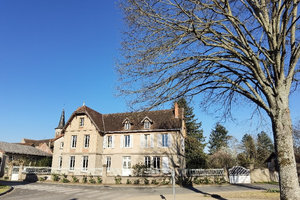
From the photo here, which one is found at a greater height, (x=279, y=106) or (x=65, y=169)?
(x=279, y=106)

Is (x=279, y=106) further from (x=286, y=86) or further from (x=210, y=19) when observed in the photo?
(x=210, y=19)

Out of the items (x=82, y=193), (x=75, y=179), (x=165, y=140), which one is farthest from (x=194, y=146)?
(x=82, y=193)

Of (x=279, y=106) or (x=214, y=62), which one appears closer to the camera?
(x=279, y=106)

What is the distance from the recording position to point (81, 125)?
101 ft

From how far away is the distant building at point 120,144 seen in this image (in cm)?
2725

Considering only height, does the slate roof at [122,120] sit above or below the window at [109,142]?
above

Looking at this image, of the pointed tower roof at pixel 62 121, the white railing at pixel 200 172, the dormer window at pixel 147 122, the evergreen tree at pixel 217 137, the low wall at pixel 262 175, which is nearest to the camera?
the white railing at pixel 200 172

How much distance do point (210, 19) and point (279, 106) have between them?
3.97 m

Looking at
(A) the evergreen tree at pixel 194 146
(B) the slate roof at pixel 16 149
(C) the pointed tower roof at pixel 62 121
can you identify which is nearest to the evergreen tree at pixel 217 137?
(A) the evergreen tree at pixel 194 146

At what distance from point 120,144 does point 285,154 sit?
24.4 meters

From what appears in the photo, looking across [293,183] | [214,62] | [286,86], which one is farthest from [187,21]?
[293,183]

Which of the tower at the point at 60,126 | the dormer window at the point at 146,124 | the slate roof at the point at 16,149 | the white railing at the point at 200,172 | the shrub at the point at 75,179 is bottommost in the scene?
the shrub at the point at 75,179

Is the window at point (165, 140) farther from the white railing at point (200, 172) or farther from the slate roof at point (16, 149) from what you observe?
the slate roof at point (16, 149)

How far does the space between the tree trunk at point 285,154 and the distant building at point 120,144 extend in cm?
1956
